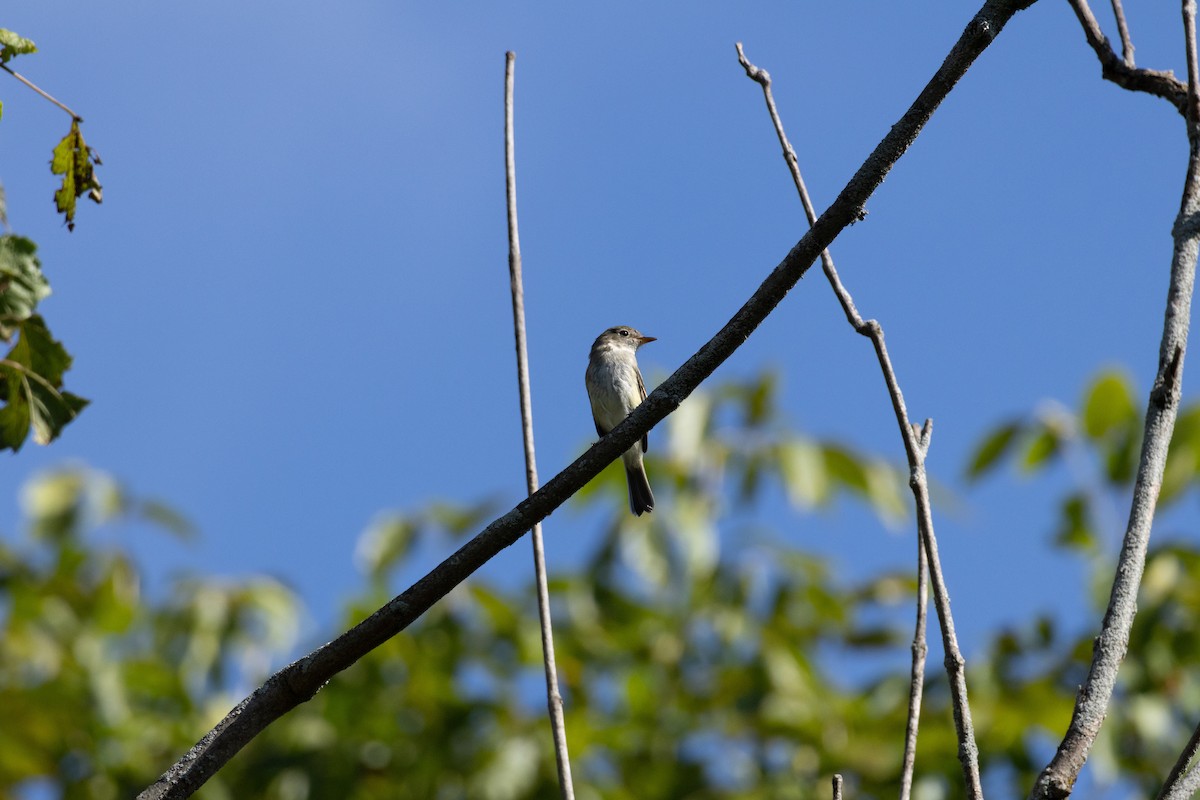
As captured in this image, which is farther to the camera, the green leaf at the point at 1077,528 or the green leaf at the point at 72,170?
the green leaf at the point at 1077,528

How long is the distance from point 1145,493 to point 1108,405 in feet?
Answer: 13.4

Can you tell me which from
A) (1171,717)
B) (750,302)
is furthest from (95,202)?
(1171,717)

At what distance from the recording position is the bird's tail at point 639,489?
25.2 feet

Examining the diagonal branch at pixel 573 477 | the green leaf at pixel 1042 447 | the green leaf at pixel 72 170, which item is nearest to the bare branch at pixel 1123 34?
the diagonal branch at pixel 573 477

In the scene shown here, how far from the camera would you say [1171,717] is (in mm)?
6098

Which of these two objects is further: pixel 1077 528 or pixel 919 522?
pixel 1077 528

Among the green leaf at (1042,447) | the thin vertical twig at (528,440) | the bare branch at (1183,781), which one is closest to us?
the bare branch at (1183,781)

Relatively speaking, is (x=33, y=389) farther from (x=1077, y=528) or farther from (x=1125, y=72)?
(x=1077, y=528)

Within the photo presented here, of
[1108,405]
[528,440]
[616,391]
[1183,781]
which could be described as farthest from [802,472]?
[1183,781]

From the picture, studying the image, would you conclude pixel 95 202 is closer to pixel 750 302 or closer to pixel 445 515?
pixel 750 302

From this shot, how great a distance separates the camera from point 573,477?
89.3 inches

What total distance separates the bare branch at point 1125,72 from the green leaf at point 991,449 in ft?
14.0

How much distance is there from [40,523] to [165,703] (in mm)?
1449

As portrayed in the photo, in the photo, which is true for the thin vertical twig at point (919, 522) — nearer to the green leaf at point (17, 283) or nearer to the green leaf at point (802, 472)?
the green leaf at point (17, 283)
